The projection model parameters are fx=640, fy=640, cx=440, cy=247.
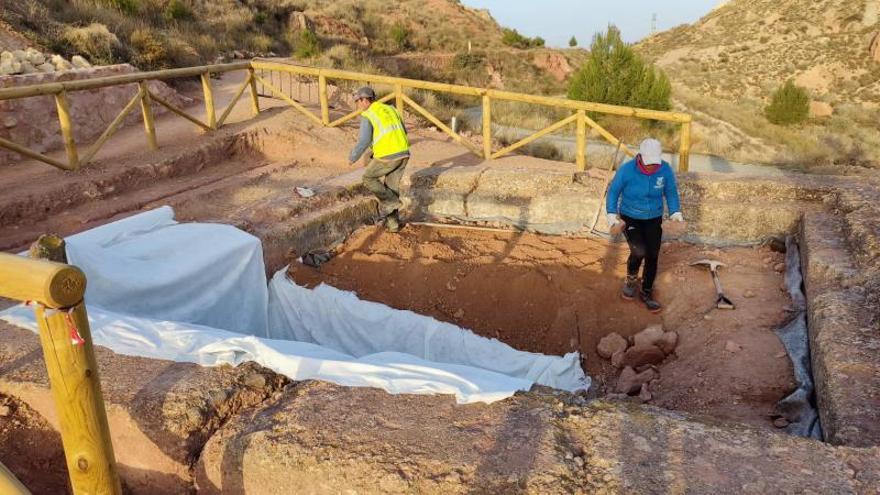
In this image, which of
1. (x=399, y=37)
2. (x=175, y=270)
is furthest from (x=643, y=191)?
(x=399, y=37)

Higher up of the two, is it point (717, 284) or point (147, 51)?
point (147, 51)

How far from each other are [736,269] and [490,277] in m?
2.45

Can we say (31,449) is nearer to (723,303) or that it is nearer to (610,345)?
(610,345)

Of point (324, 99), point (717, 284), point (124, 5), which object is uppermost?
point (124, 5)

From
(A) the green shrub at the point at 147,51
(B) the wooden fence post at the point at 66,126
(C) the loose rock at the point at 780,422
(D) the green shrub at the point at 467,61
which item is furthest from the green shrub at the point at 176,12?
(C) the loose rock at the point at 780,422

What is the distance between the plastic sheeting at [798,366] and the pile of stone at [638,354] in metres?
0.88

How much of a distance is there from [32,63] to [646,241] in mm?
11116

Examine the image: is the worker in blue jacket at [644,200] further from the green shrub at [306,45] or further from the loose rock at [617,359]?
the green shrub at [306,45]

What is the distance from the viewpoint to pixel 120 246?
5.43 metres

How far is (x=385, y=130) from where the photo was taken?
7.10 m

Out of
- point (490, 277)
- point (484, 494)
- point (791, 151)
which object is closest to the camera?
point (484, 494)

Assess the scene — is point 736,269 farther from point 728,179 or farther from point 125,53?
point 125,53

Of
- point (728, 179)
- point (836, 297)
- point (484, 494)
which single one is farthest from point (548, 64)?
point (484, 494)

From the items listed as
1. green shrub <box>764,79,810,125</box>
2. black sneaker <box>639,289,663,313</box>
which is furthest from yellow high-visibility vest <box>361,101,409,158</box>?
green shrub <box>764,79,810,125</box>
